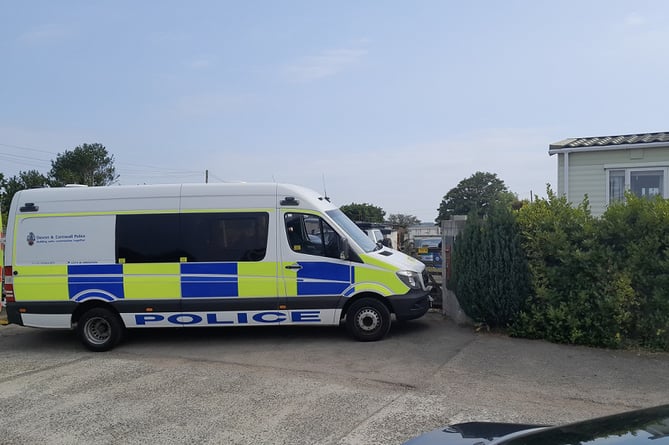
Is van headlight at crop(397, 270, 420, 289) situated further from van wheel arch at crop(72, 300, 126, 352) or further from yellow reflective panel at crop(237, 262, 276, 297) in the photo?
van wheel arch at crop(72, 300, 126, 352)

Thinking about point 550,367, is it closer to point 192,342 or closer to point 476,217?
point 476,217

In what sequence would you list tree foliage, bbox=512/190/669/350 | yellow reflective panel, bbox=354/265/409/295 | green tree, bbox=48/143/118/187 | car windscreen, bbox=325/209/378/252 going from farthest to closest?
green tree, bbox=48/143/118/187, car windscreen, bbox=325/209/378/252, yellow reflective panel, bbox=354/265/409/295, tree foliage, bbox=512/190/669/350

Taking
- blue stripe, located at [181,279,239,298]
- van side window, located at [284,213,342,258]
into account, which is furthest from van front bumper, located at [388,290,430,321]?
blue stripe, located at [181,279,239,298]

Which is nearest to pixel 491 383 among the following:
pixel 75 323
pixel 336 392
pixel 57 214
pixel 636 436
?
pixel 336 392

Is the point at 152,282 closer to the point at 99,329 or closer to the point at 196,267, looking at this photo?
the point at 196,267

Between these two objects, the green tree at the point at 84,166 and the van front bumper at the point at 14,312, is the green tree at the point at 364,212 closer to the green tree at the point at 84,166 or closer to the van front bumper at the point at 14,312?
the green tree at the point at 84,166

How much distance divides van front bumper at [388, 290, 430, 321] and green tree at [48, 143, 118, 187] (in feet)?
162

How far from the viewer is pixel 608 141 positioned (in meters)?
12.7

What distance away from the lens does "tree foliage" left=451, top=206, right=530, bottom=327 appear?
8328 millimetres

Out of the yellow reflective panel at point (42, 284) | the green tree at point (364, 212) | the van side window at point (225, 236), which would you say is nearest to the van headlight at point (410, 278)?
the van side window at point (225, 236)

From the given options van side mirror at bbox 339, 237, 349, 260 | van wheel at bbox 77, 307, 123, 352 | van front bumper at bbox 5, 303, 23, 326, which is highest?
van side mirror at bbox 339, 237, 349, 260

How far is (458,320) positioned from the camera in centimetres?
934

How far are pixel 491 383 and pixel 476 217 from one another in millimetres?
3276

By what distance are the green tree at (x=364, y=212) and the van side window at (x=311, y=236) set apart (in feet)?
156
